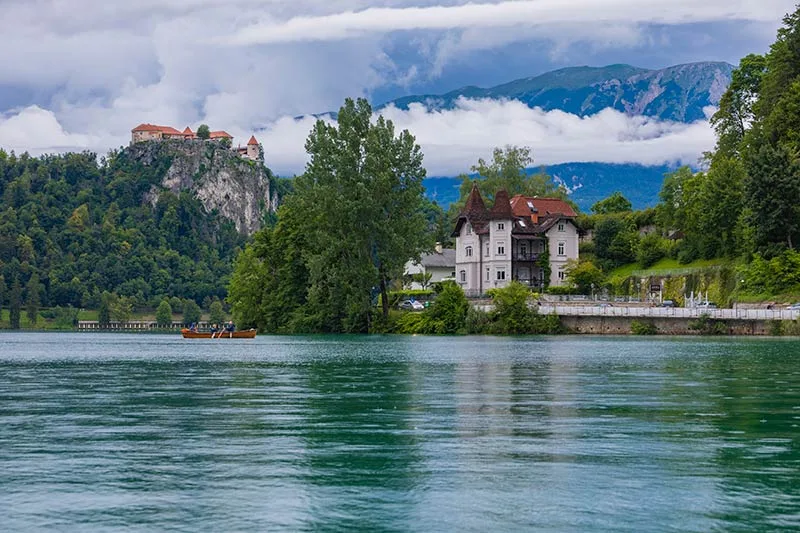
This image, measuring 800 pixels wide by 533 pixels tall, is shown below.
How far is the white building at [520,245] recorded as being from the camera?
4628 inches

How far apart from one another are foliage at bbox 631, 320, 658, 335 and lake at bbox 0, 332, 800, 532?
1808 inches

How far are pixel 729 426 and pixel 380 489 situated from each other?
1000 centimetres

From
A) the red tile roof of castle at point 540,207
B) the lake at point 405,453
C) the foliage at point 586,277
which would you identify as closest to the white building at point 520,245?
the red tile roof of castle at point 540,207

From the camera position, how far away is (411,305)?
106m

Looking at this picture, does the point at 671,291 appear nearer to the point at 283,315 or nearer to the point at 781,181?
the point at 781,181

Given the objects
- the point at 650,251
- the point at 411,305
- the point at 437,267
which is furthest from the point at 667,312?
the point at 437,267

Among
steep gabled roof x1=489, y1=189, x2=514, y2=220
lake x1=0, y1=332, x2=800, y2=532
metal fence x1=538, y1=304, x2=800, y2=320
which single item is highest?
steep gabled roof x1=489, y1=189, x2=514, y2=220

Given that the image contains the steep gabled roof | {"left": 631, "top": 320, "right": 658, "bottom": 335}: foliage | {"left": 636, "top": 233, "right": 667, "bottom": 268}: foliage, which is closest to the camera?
{"left": 631, "top": 320, "right": 658, "bottom": 335}: foliage

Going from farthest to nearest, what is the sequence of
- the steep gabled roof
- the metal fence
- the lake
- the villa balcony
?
the villa balcony < the steep gabled roof < the metal fence < the lake

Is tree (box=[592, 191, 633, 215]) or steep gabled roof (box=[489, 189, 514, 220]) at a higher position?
tree (box=[592, 191, 633, 215])

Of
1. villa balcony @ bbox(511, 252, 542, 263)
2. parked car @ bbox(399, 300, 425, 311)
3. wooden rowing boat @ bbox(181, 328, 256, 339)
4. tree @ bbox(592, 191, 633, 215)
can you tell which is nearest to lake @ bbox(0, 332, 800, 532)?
wooden rowing boat @ bbox(181, 328, 256, 339)

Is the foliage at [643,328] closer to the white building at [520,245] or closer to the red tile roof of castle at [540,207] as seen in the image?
the white building at [520,245]

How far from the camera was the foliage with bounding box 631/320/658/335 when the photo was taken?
86562 mm

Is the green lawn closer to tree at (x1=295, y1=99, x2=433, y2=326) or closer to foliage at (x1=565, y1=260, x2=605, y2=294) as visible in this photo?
foliage at (x1=565, y1=260, x2=605, y2=294)
